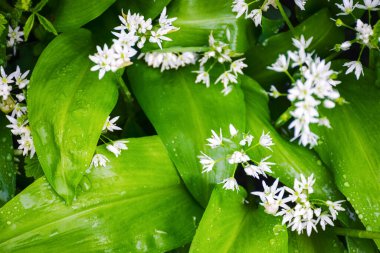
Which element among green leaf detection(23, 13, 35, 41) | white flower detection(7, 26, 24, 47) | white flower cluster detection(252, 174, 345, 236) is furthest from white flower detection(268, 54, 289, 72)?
white flower detection(7, 26, 24, 47)

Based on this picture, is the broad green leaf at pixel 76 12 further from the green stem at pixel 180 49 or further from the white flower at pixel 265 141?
the white flower at pixel 265 141

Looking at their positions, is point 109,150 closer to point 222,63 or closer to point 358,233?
point 222,63

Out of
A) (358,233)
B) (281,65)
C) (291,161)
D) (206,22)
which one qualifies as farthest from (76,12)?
(358,233)

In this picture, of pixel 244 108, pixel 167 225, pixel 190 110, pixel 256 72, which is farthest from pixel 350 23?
pixel 167 225

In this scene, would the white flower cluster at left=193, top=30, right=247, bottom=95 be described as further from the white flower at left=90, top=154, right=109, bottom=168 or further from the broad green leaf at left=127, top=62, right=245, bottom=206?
the white flower at left=90, top=154, right=109, bottom=168

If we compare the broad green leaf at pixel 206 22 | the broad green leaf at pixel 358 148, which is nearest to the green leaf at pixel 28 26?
the broad green leaf at pixel 206 22

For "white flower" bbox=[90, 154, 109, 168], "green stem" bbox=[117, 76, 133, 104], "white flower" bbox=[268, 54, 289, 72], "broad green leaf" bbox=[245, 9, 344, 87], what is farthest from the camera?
"broad green leaf" bbox=[245, 9, 344, 87]
